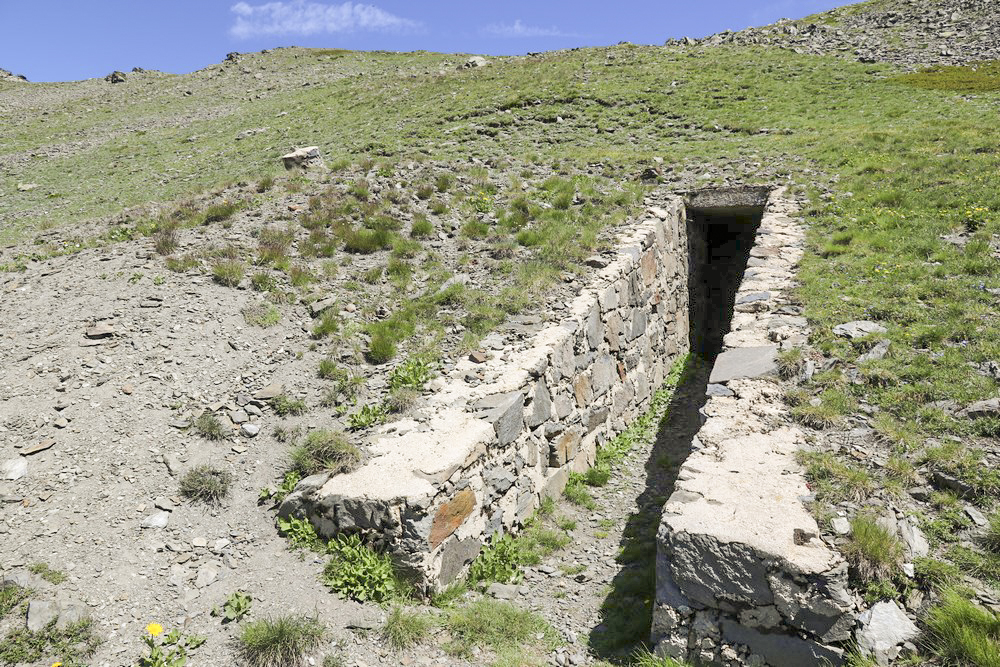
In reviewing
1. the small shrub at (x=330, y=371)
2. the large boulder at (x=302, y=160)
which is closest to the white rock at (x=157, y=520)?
the small shrub at (x=330, y=371)

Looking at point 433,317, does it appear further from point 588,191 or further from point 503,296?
point 588,191

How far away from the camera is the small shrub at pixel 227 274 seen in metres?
10.5

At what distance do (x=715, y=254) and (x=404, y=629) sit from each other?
1592 cm

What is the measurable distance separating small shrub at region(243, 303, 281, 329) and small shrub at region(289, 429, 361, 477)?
10.2 ft

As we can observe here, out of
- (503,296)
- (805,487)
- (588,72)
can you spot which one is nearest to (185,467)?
(503,296)

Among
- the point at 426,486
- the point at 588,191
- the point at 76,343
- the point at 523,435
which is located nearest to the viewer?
the point at 426,486

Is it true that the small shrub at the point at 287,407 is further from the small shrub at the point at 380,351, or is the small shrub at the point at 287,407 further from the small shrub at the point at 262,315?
the small shrub at the point at 262,315

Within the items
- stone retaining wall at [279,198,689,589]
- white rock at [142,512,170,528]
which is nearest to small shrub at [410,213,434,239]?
stone retaining wall at [279,198,689,589]

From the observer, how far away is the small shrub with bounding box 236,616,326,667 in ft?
16.7

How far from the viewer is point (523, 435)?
797cm

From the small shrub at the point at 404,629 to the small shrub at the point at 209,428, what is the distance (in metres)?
3.57

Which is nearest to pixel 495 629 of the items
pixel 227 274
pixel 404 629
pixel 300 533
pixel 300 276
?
pixel 404 629

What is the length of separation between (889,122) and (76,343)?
2352 centimetres

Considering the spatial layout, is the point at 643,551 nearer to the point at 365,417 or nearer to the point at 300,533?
the point at 365,417
